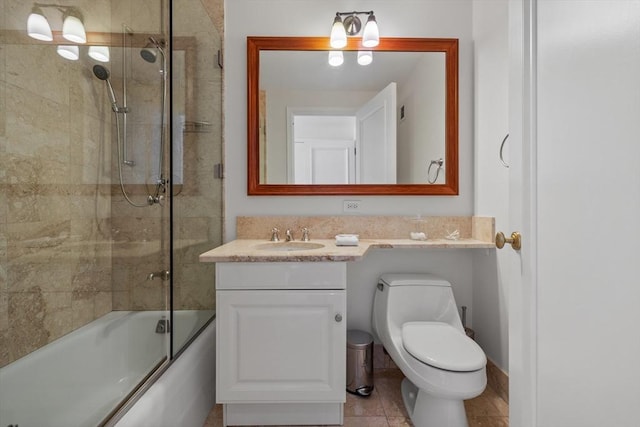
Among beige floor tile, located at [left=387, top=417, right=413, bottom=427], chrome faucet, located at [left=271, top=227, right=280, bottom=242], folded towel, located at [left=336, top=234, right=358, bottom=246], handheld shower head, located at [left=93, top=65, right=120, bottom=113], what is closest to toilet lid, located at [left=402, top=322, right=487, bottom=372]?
beige floor tile, located at [left=387, top=417, right=413, bottom=427]

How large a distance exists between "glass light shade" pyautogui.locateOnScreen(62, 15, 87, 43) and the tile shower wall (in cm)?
4

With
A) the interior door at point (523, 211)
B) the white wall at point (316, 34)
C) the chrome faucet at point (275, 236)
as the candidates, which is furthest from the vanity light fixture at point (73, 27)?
the interior door at point (523, 211)

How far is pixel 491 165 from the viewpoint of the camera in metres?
1.72

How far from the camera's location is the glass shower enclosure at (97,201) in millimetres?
1036

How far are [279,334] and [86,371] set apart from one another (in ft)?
2.36

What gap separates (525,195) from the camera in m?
0.85

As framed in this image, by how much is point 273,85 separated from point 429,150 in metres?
1.04

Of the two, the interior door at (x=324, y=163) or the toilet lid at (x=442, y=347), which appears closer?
the toilet lid at (x=442, y=347)

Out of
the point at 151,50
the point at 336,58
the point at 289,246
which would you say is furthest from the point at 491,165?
the point at 151,50

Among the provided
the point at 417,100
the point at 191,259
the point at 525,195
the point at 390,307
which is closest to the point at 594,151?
the point at 525,195

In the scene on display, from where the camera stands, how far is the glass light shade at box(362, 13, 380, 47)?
180 centimetres

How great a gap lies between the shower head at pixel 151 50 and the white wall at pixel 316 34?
1.59ft

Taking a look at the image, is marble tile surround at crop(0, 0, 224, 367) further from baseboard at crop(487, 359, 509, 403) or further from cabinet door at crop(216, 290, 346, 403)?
baseboard at crop(487, 359, 509, 403)

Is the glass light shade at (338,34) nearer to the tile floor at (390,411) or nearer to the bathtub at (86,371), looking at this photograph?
the bathtub at (86,371)
